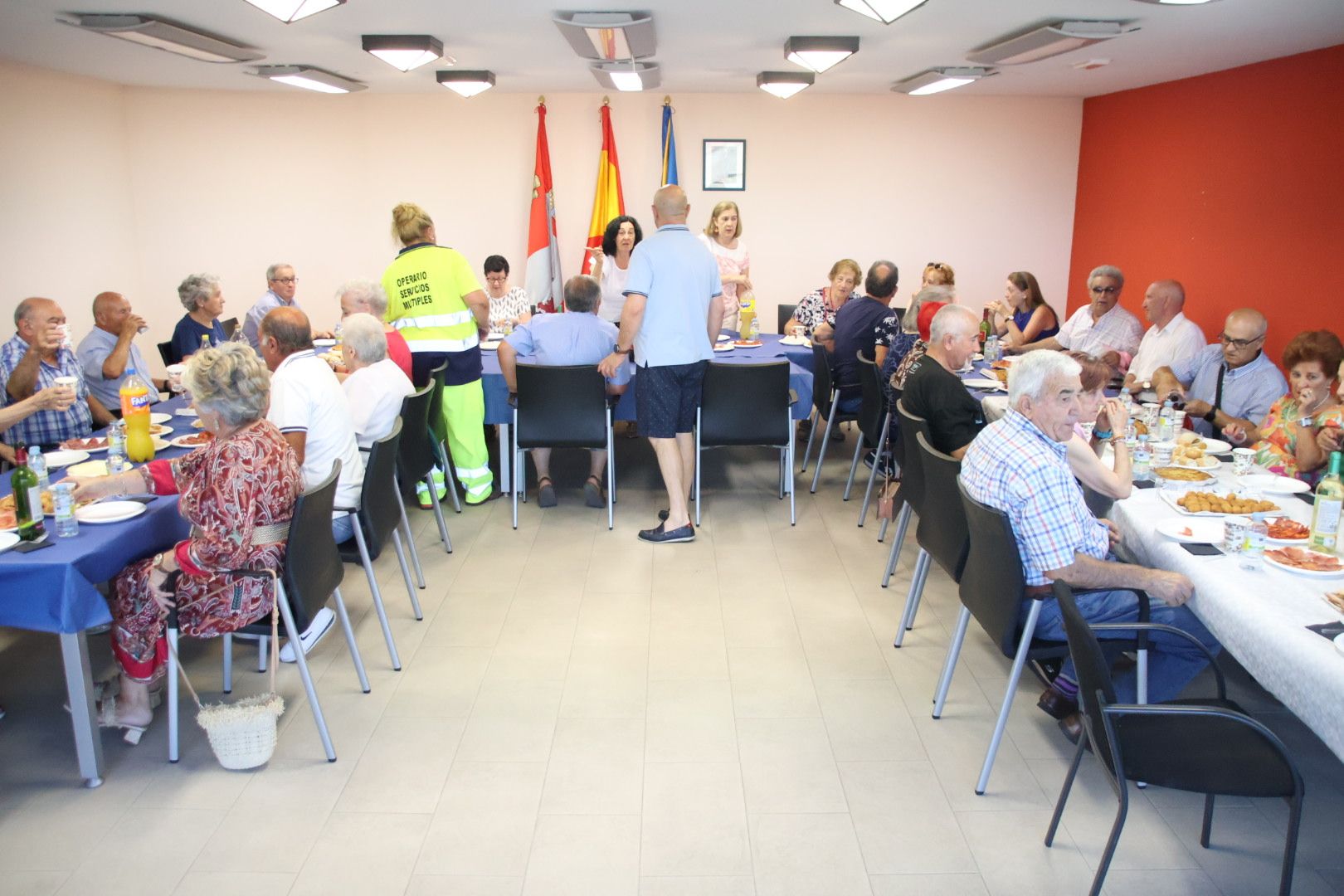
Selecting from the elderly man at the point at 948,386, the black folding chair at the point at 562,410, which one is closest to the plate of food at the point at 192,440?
the black folding chair at the point at 562,410

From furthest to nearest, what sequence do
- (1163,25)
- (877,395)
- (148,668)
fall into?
(877,395) < (1163,25) < (148,668)

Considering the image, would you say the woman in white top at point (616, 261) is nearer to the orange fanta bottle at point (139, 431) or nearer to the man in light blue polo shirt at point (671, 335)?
the man in light blue polo shirt at point (671, 335)

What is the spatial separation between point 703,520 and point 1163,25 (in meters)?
3.27

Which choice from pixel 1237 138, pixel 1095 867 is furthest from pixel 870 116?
pixel 1095 867

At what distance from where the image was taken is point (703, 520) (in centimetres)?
521

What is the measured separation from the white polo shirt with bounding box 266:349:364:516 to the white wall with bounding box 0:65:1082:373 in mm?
5202

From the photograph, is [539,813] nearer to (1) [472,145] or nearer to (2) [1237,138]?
(2) [1237,138]

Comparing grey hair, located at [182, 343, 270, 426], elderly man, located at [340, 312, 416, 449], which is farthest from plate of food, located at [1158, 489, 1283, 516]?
elderly man, located at [340, 312, 416, 449]

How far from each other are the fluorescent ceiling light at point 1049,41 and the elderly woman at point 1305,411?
5.87ft

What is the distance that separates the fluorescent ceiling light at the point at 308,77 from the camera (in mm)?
6285

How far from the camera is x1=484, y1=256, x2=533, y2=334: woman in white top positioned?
6.64 m

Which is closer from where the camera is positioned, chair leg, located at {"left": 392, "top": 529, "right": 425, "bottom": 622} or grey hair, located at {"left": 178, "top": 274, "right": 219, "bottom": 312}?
chair leg, located at {"left": 392, "top": 529, "right": 425, "bottom": 622}

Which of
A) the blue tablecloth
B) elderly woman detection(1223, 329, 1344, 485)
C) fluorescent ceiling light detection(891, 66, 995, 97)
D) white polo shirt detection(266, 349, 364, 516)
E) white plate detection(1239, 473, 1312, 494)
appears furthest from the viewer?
fluorescent ceiling light detection(891, 66, 995, 97)

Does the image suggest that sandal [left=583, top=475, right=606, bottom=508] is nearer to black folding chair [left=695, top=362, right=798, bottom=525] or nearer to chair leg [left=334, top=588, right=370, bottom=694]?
black folding chair [left=695, top=362, right=798, bottom=525]
